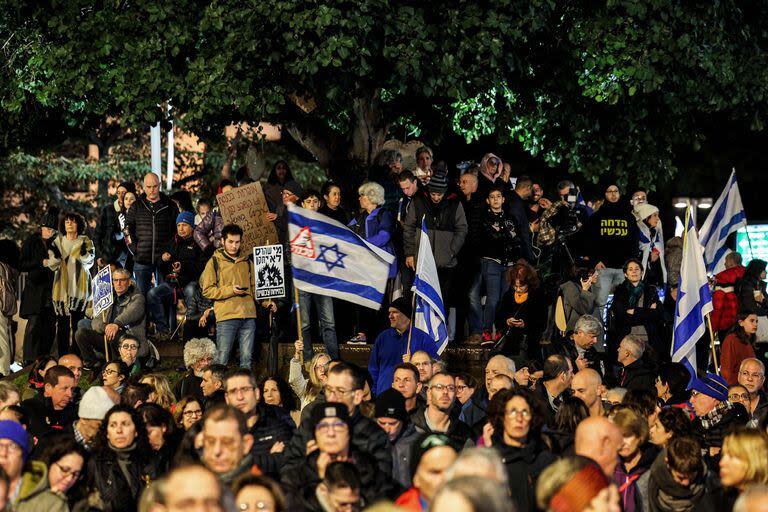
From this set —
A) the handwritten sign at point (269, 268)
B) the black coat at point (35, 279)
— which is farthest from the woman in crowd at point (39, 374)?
the black coat at point (35, 279)

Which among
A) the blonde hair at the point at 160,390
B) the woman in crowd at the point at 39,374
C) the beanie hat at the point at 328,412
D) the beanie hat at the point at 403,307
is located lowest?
the beanie hat at the point at 328,412

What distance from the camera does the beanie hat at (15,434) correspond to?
10500mm

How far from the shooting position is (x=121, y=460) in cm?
1189

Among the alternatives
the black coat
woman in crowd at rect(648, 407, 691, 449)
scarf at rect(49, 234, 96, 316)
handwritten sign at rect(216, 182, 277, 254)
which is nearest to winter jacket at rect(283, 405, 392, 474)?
woman in crowd at rect(648, 407, 691, 449)

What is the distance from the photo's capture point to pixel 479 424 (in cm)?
1241

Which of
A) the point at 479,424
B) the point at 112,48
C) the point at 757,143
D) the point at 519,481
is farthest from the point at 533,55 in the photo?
the point at 757,143

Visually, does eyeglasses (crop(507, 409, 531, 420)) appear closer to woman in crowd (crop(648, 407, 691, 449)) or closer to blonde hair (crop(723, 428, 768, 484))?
blonde hair (crop(723, 428, 768, 484))

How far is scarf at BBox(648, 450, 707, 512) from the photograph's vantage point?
1126 cm

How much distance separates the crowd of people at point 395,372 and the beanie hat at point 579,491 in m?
0.01

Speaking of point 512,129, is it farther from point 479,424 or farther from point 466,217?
point 479,424

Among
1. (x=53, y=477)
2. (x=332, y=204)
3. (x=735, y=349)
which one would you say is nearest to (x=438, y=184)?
(x=332, y=204)

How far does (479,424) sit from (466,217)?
21.0 ft

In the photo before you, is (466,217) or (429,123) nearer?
(466,217)

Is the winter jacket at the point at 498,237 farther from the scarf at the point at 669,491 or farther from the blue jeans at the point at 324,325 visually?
the scarf at the point at 669,491
